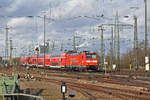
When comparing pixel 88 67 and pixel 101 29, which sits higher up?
pixel 101 29

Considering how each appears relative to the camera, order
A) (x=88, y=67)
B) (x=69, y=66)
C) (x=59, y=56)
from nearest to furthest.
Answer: (x=88, y=67) < (x=69, y=66) < (x=59, y=56)

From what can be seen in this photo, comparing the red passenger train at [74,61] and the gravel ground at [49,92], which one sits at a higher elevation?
the red passenger train at [74,61]

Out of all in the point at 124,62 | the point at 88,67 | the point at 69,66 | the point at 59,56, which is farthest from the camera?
the point at 124,62

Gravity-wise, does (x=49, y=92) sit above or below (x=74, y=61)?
below

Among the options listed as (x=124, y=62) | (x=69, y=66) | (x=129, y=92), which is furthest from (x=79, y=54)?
(x=129, y=92)

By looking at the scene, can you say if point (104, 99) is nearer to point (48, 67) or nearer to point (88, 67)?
point (88, 67)

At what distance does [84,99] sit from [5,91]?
4778 mm

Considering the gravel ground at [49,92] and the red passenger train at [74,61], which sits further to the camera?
the red passenger train at [74,61]

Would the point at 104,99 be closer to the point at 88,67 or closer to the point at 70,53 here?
the point at 88,67

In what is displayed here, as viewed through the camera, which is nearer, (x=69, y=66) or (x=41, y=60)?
(x=69, y=66)

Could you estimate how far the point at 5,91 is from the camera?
18.0m

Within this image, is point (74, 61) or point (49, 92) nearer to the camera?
point (49, 92)

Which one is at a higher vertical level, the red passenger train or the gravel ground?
the red passenger train

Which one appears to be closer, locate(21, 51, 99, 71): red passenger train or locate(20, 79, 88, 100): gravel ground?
locate(20, 79, 88, 100): gravel ground
